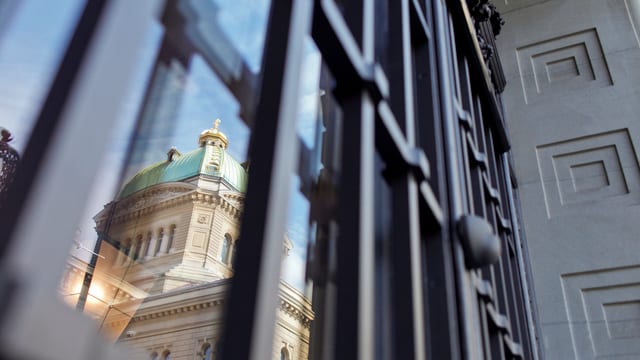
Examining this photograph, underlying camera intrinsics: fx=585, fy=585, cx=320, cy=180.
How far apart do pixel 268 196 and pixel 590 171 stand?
2148 mm

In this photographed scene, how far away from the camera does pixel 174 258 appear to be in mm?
4230

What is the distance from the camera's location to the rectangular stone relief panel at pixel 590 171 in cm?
218

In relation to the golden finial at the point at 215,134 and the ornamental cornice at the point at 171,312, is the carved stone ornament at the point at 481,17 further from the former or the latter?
the ornamental cornice at the point at 171,312

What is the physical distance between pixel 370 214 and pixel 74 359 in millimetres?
403

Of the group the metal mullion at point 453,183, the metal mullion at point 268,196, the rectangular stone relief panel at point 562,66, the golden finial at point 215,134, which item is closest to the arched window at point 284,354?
the golden finial at point 215,134

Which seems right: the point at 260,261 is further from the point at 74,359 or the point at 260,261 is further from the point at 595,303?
the point at 595,303

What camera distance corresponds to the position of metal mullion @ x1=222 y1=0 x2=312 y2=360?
0.37m

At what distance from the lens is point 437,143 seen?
1.10 meters

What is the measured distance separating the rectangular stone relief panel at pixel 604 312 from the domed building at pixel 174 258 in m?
0.99

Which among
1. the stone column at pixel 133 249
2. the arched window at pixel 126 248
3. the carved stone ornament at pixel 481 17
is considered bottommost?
the arched window at pixel 126 248

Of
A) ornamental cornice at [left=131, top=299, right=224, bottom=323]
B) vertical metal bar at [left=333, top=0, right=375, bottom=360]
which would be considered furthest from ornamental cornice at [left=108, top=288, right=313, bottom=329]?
vertical metal bar at [left=333, top=0, right=375, bottom=360]

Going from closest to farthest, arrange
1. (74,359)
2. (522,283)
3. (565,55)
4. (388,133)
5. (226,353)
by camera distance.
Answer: (74,359), (226,353), (388,133), (522,283), (565,55)

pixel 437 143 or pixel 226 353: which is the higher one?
pixel 437 143

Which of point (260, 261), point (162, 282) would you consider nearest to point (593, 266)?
point (260, 261)
